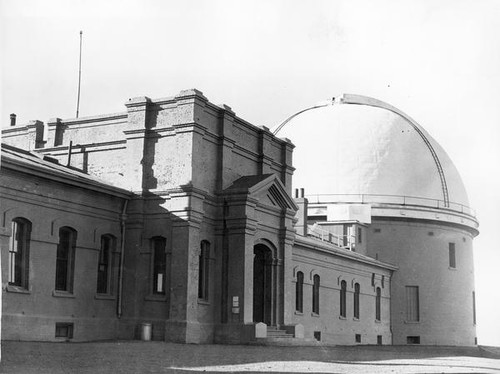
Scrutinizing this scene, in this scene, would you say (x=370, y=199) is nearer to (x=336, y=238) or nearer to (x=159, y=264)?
(x=336, y=238)

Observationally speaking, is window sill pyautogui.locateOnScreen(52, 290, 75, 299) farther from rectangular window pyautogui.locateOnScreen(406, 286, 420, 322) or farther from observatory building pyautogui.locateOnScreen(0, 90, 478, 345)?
rectangular window pyautogui.locateOnScreen(406, 286, 420, 322)

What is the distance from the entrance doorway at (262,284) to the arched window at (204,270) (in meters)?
3.27

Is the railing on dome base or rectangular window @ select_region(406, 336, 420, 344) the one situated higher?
the railing on dome base

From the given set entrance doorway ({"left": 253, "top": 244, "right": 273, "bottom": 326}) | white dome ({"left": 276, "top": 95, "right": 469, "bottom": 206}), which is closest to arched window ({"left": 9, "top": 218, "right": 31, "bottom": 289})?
entrance doorway ({"left": 253, "top": 244, "right": 273, "bottom": 326})

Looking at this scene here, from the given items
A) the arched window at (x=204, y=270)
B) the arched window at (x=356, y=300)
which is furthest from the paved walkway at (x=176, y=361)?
the arched window at (x=356, y=300)

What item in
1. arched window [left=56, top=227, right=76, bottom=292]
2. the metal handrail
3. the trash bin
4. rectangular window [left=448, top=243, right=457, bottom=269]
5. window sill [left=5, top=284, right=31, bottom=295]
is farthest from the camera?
rectangular window [left=448, top=243, right=457, bottom=269]

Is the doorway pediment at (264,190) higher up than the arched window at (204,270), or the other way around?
the doorway pediment at (264,190)

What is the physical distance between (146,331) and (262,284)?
6489 mm

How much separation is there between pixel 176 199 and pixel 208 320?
4.54m

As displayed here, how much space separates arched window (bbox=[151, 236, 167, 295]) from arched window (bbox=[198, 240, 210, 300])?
1.43 meters

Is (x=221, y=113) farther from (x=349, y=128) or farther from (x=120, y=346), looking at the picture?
(x=349, y=128)

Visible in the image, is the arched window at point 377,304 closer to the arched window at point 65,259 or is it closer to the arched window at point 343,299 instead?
the arched window at point 343,299

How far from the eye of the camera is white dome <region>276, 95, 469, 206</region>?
52.2 m

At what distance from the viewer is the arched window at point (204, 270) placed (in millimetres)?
26516
